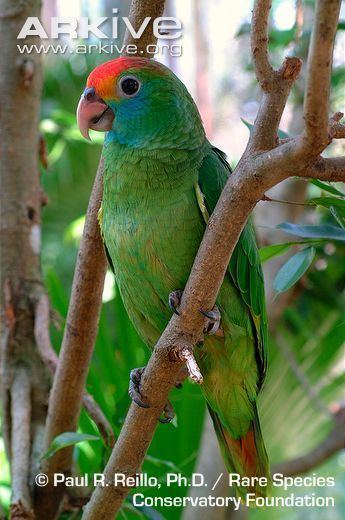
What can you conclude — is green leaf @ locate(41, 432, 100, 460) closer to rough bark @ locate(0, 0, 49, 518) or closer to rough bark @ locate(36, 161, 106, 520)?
rough bark @ locate(36, 161, 106, 520)

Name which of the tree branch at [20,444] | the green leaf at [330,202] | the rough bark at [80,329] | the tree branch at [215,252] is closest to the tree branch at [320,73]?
the tree branch at [215,252]

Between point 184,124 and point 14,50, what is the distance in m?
0.63

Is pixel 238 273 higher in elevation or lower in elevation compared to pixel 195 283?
higher

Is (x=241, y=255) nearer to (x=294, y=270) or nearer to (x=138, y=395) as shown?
(x=294, y=270)

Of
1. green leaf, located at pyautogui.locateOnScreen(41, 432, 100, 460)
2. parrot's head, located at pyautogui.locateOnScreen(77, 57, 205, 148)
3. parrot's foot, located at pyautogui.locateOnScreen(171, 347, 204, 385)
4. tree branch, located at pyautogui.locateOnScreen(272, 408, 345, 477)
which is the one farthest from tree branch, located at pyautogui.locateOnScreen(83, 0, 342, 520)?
→ tree branch, located at pyautogui.locateOnScreen(272, 408, 345, 477)

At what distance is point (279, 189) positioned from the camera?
2326 millimetres

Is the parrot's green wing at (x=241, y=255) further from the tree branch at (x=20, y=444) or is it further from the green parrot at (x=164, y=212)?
the tree branch at (x=20, y=444)

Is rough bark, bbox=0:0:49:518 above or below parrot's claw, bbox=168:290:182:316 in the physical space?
above

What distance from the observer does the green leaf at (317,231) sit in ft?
4.04

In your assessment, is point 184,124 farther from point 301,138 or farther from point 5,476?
point 5,476

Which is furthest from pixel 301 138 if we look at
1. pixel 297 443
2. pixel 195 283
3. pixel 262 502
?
pixel 297 443

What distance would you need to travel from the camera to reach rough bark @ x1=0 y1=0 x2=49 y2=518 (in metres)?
1.70

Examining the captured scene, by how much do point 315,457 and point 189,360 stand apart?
1246mm

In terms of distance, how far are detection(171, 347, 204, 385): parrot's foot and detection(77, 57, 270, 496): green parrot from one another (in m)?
0.20
